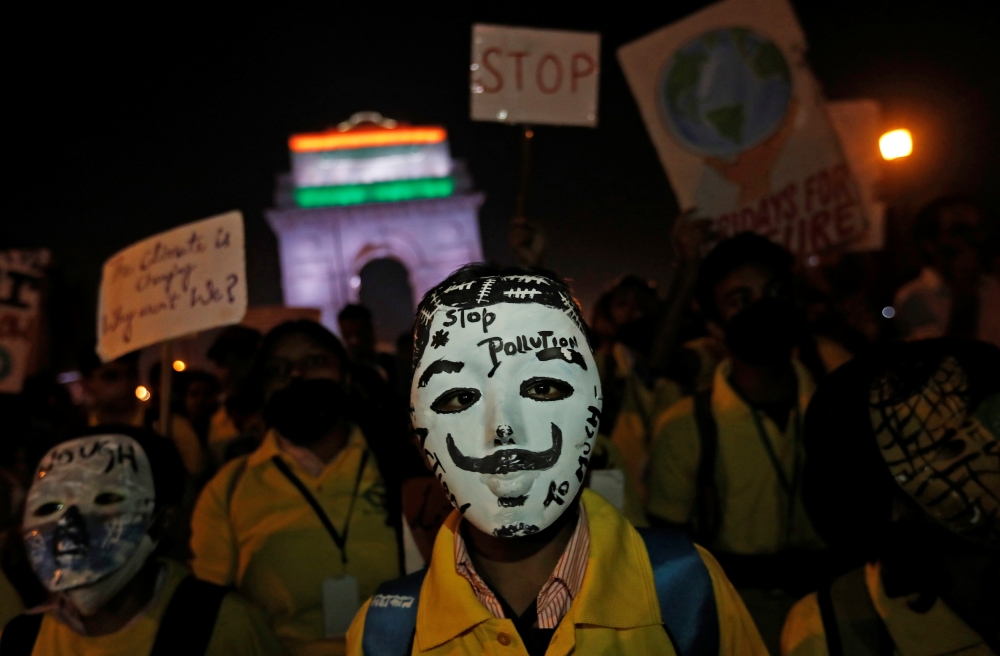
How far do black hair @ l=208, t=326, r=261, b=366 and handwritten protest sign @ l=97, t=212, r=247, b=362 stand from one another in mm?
1944

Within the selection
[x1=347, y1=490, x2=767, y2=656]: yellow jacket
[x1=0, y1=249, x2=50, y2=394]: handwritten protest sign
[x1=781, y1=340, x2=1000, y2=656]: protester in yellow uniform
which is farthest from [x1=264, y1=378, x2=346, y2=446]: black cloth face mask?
[x1=0, y1=249, x2=50, y2=394]: handwritten protest sign

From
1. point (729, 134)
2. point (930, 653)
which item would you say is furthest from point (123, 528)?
point (729, 134)

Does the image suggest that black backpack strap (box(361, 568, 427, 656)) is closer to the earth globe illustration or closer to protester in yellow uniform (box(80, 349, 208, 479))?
protester in yellow uniform (box(80, 349, 208, 479))

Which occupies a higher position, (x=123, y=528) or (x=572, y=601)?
(x=572, y=601)

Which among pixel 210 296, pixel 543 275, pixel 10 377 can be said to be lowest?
pixel 10 377

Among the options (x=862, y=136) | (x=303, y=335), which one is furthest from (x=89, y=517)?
(x=862, y=136)

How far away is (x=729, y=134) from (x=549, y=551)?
12.1 feet

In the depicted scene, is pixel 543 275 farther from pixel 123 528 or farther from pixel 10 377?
pixel 10 377

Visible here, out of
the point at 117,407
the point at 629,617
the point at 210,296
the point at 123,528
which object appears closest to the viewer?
the point at 629,617

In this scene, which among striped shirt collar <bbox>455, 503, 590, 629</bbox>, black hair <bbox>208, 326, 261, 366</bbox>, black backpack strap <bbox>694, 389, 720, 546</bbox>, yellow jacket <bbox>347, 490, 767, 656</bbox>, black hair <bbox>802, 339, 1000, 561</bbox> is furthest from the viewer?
black hair <bbox>208, 326, 261, 366</bbox>

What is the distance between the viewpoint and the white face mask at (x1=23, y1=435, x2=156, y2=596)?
255 cm

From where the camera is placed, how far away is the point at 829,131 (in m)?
4.82

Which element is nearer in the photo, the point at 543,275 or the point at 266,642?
the point at 543,275

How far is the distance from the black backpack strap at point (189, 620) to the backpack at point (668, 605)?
36.3 inches
